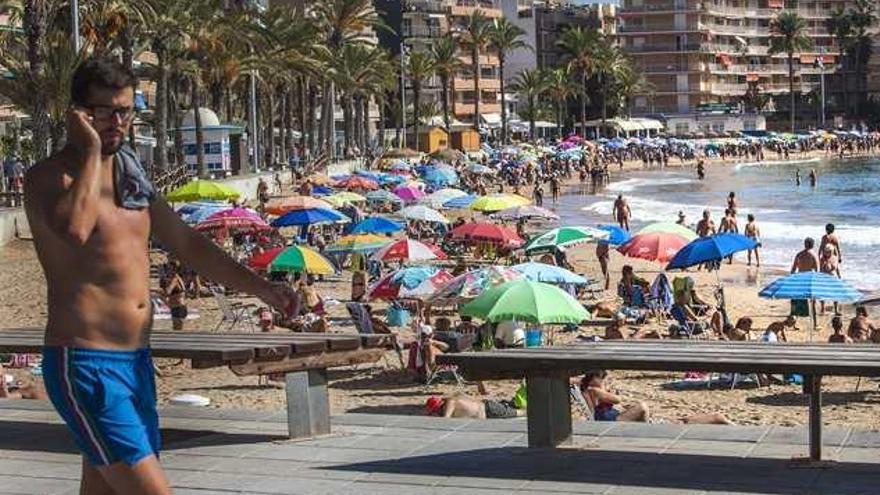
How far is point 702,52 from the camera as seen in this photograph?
137 metres

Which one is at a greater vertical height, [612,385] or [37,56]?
[37,56]

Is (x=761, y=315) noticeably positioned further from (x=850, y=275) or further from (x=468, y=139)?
(x=468, y=139)

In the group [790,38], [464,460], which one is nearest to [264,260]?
[464,460]

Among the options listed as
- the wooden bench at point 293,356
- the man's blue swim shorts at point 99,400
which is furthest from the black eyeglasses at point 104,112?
the wooden bench at point 293,356

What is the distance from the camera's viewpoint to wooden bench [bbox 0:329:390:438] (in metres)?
7.28

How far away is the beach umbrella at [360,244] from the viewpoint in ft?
75.6

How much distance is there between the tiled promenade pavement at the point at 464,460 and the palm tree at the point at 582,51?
11059cm

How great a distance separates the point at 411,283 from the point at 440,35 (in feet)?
320

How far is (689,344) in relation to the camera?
7.27 meters

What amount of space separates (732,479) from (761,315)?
15.8 meters

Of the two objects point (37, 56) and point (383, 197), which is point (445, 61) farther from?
point (37, 56)

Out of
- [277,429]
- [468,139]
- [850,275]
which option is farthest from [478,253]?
[468,139]

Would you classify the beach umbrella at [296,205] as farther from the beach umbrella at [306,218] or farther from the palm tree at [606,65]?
the palm tree at [606,65]

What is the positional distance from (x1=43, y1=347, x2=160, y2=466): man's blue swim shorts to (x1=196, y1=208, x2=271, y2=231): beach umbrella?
20.8 metres
